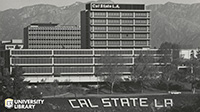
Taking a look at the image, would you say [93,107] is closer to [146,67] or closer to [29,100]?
[29,100]

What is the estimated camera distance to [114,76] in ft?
616

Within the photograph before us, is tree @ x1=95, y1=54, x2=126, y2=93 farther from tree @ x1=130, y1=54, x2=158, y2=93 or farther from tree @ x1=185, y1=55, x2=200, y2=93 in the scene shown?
tree @ x1=185, y1=55, x2=200, y2=93

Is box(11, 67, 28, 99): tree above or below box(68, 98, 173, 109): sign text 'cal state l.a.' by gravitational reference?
above

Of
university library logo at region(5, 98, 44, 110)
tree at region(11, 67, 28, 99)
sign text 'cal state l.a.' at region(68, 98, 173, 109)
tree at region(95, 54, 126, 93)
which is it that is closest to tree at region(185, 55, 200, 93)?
tree at region(95, 54, 126, 93)

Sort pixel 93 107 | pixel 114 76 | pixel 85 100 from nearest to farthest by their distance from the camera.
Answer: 1. pixel 93 107
2. pixel 85 100
3. pixel 114 76

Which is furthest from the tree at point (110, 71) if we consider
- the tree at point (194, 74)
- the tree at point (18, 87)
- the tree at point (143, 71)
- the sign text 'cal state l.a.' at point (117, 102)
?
the tree at point (18, 87)

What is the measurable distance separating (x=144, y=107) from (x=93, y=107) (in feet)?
54.4

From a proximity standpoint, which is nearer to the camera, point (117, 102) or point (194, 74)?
point (117, 102)

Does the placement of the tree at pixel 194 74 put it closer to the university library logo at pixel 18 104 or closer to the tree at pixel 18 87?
the tree at pixel 18 87

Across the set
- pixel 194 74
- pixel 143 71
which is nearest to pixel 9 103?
pixel 143 71

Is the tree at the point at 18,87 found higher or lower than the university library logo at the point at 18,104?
higher

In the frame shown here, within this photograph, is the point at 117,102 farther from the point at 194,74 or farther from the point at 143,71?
the point at 194,74

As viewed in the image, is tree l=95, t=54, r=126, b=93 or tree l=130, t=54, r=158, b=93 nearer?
tree l=95, t=54, r=126, b=93

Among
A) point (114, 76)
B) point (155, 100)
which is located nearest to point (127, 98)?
point (155, 100)
